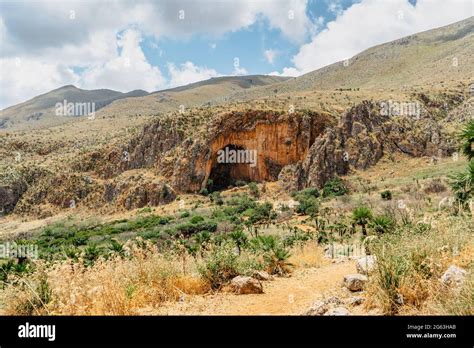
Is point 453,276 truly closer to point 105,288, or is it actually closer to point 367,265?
point 367,265

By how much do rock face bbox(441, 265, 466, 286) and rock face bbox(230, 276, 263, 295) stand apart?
290 centimetres

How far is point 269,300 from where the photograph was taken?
572 centimetres

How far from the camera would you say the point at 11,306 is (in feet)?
14.6

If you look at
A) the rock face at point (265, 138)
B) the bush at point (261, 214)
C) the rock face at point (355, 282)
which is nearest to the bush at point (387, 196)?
the bush at point (261, 214)

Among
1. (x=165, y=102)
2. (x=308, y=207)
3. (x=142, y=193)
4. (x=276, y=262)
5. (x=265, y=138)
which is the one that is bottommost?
(x=308, y=207)

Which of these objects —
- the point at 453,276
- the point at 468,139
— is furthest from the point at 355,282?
the point at 468,139

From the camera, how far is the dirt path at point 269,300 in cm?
504

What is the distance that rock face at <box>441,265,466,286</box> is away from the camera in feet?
12.2

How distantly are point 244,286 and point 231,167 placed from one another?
48.5 metres

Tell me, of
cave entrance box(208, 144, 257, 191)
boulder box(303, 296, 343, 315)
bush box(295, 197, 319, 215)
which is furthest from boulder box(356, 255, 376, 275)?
cave entrance box(208, 144, 257, 191)

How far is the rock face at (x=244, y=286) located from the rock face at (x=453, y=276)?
290 cm

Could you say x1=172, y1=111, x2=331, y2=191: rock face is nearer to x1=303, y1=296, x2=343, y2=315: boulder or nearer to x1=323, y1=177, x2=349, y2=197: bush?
x1=323, y1=177, x2=349, y2=197: bush
